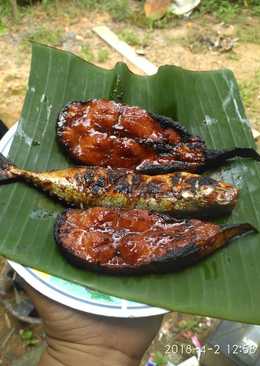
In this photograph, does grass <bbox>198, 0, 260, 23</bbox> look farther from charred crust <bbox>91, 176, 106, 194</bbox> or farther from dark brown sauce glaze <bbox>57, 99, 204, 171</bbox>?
charred crust <bbox>91, 176, 106, 194</bbox>

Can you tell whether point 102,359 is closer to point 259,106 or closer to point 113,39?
point 259,106

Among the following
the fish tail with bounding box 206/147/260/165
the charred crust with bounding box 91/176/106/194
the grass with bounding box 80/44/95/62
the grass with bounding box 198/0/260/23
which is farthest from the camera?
the grass with bounding box 198/0/260/23

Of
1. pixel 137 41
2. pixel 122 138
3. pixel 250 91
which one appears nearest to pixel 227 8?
pixel 137 41

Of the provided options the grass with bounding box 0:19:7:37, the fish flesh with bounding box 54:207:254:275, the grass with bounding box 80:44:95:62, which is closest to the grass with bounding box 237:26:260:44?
the grass with bounding box 80:44:95:62

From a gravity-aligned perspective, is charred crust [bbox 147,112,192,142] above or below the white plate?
above

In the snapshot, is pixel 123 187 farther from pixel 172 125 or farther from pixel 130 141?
pixel 172 125

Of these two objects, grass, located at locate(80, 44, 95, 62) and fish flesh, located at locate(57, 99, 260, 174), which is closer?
fish flesh, located at locate(57, 99, 260, 174)
